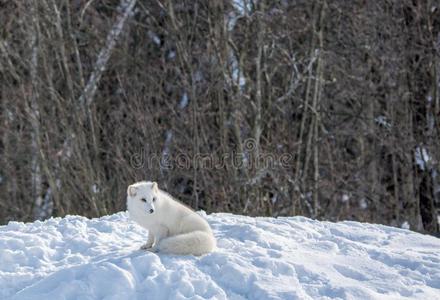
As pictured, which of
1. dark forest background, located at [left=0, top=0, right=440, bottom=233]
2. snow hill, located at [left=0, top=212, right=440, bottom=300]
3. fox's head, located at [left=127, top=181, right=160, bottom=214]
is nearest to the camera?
snow hill, located at [left=0, top=212, right=440, bottom=300]

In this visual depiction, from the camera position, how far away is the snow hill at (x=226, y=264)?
679cm

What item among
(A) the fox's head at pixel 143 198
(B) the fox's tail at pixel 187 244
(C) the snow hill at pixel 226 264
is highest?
(A) the fox's head at pixel 143 198

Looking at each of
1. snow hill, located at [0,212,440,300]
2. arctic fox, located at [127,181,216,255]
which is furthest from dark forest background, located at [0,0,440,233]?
arctic fox, located at [127,181,216,255]

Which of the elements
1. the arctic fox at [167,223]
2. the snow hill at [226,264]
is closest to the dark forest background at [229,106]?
the snow hill at [226,264]

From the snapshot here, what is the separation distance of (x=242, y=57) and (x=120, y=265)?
39.6 feet

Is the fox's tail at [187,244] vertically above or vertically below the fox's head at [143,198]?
below

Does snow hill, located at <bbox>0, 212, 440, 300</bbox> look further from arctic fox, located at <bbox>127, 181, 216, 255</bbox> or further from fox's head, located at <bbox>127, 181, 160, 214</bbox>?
fox's head, located at <bbox>127, 181, 160, 214</bbox>

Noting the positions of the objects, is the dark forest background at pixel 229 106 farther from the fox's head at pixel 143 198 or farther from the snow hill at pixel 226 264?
the fox's head at pixel 143 198

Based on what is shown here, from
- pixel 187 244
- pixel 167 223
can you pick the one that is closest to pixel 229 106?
pixel 167 223

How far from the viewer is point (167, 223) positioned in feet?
24.1

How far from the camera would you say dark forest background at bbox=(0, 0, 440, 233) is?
1802cm

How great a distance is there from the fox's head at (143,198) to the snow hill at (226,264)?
41cm

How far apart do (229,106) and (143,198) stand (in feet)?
37.7

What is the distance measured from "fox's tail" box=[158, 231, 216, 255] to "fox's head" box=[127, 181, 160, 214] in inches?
13.1
